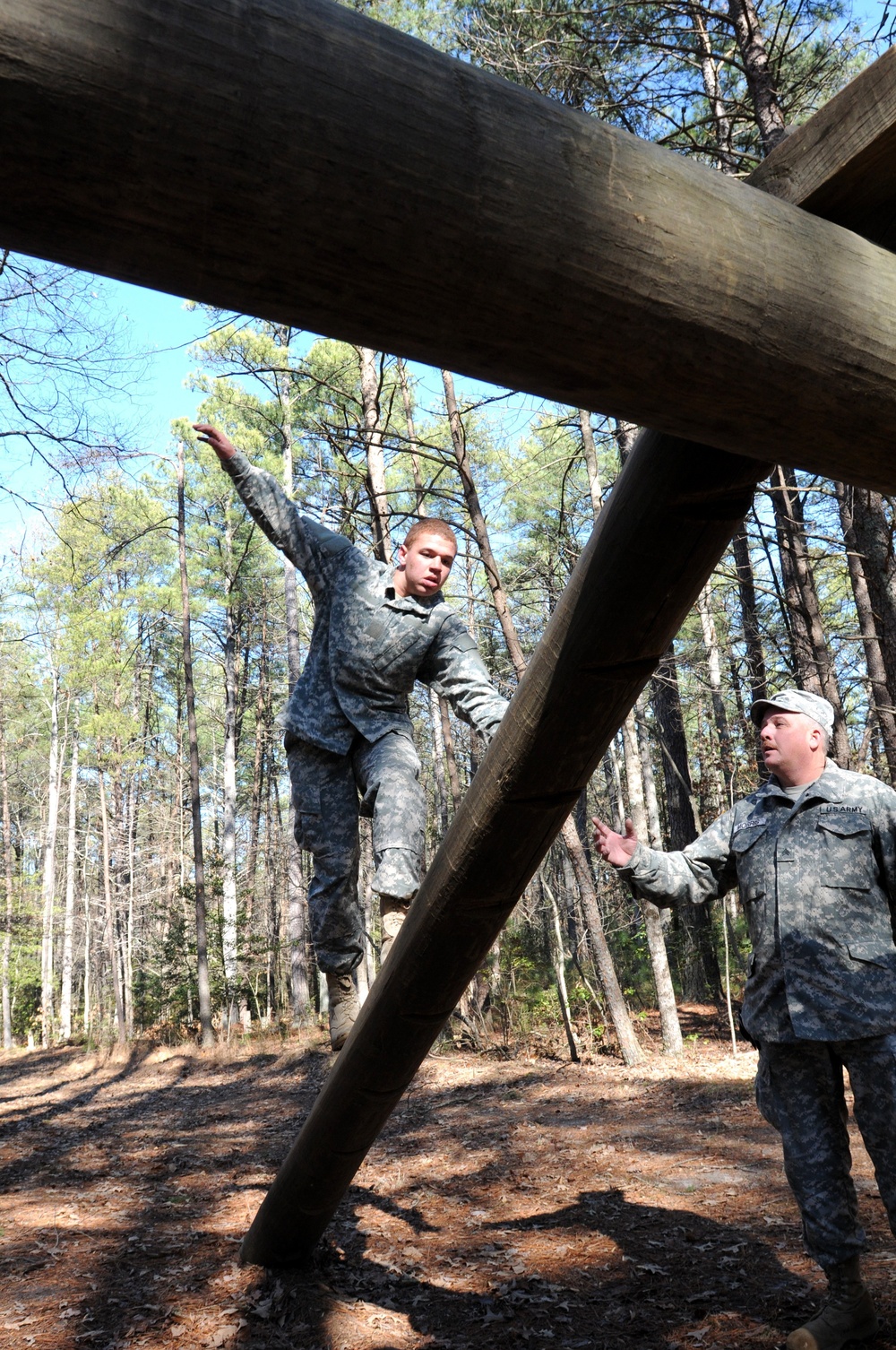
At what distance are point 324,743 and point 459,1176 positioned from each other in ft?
13.0

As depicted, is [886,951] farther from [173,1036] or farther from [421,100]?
[173,1036]

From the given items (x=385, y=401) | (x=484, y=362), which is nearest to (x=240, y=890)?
(x=385, y=401)

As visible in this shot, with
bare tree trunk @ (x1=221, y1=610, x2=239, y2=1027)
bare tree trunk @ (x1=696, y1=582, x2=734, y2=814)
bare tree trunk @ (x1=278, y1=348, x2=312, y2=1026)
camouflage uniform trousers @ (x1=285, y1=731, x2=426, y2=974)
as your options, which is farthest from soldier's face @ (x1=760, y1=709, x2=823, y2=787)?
bare tree trunk @ (x1=221, y1=610, x2=239, y2=1027)

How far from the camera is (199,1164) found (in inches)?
283

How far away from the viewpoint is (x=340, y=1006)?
12.8ft

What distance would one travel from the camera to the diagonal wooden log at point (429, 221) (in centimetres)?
89

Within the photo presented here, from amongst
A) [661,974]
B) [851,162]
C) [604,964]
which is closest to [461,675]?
[851,162]

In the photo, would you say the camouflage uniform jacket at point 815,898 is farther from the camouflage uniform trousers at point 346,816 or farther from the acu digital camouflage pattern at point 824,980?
the camouflage uniform trousers at point 346,816

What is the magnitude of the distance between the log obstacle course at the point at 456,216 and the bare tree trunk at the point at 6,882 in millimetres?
30827

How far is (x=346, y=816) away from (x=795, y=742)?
171 centimetres

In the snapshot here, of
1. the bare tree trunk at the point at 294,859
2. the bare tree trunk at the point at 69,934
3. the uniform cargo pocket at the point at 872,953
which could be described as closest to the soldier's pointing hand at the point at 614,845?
the uniform cargo pocket at the point at 872,953

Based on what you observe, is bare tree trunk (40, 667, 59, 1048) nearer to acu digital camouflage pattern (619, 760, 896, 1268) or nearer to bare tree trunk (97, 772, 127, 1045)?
bare tree trunk (97, 772, 127, 1045)

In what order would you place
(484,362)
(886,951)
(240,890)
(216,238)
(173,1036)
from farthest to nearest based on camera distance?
(240,890), (173,1036), (886,951), (484,362), (216,238)

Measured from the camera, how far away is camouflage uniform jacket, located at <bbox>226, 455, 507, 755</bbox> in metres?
3.76
